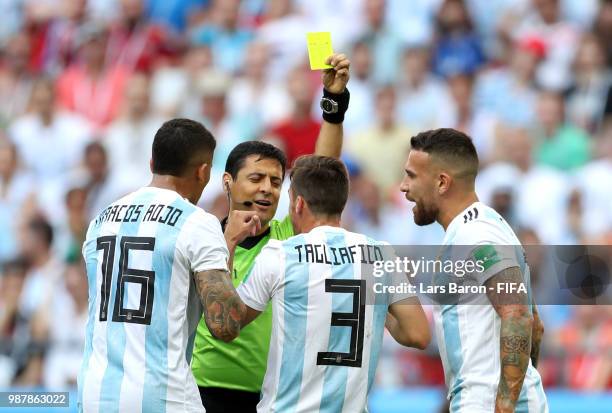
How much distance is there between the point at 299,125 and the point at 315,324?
6523 millimetres

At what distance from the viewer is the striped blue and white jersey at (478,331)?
5848mm

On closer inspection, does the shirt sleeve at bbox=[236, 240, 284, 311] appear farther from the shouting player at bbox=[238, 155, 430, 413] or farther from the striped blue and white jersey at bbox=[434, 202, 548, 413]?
the striped blue and white jersey at bbox=[434, 202, 548, 413]

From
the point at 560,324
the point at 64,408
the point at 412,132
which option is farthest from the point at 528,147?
the point at 64,408

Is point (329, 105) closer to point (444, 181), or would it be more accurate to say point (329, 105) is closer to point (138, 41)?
point (444, 181)

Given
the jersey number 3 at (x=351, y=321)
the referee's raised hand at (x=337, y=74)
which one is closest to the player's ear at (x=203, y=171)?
the jersey number 3 at (x=351, y=321)

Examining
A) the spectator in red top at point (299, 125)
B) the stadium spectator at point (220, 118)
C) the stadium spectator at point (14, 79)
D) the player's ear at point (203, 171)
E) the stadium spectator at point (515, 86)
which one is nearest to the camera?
the player's ear at point (203, 171)

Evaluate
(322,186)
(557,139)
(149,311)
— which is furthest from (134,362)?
(557,139)

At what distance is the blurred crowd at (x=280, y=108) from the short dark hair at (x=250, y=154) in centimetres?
413

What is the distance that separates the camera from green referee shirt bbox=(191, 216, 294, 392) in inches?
260

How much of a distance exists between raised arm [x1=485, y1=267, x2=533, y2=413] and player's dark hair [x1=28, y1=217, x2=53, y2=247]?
714cm

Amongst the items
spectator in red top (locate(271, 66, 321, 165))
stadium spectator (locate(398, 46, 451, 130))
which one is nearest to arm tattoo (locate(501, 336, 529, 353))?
spectator in red top (locate(271, 66, 321, 165))

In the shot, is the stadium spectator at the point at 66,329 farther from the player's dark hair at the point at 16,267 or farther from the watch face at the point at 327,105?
the watch face at the point at 327,105

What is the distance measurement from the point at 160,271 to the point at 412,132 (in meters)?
6.99

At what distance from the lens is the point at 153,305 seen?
228 inches
